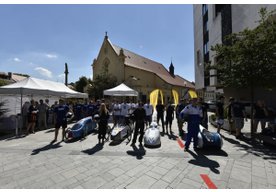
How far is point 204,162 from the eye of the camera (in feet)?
15.0

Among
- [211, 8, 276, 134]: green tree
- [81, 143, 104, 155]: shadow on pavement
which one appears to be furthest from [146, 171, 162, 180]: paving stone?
[211, 8, 276, 134]: green tree

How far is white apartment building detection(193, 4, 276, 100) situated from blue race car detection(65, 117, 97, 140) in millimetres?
6970

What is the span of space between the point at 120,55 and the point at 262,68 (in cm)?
3488

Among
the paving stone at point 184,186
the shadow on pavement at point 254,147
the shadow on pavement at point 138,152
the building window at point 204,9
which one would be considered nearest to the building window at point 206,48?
the building window at point 204,9

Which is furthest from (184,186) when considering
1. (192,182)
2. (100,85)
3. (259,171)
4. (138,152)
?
(100,85)

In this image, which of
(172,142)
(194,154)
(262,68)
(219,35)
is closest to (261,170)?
(194,154)

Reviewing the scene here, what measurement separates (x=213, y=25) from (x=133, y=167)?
73.3ft

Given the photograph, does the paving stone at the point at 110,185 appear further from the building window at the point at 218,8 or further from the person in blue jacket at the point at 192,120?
the building window at the point at 218,8

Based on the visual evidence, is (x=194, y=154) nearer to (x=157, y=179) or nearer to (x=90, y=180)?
(x=157, y=179)

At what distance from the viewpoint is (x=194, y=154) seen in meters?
5.25

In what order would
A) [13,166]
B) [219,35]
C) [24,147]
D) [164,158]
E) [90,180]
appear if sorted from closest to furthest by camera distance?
[90,180]
[13,166]
[164,158]
[24,147]
[219,35]

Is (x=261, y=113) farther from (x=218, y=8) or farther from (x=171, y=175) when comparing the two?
(x=218, y=8)

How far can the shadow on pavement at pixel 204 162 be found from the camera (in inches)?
166

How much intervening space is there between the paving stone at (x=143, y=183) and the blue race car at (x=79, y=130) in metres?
4.45
